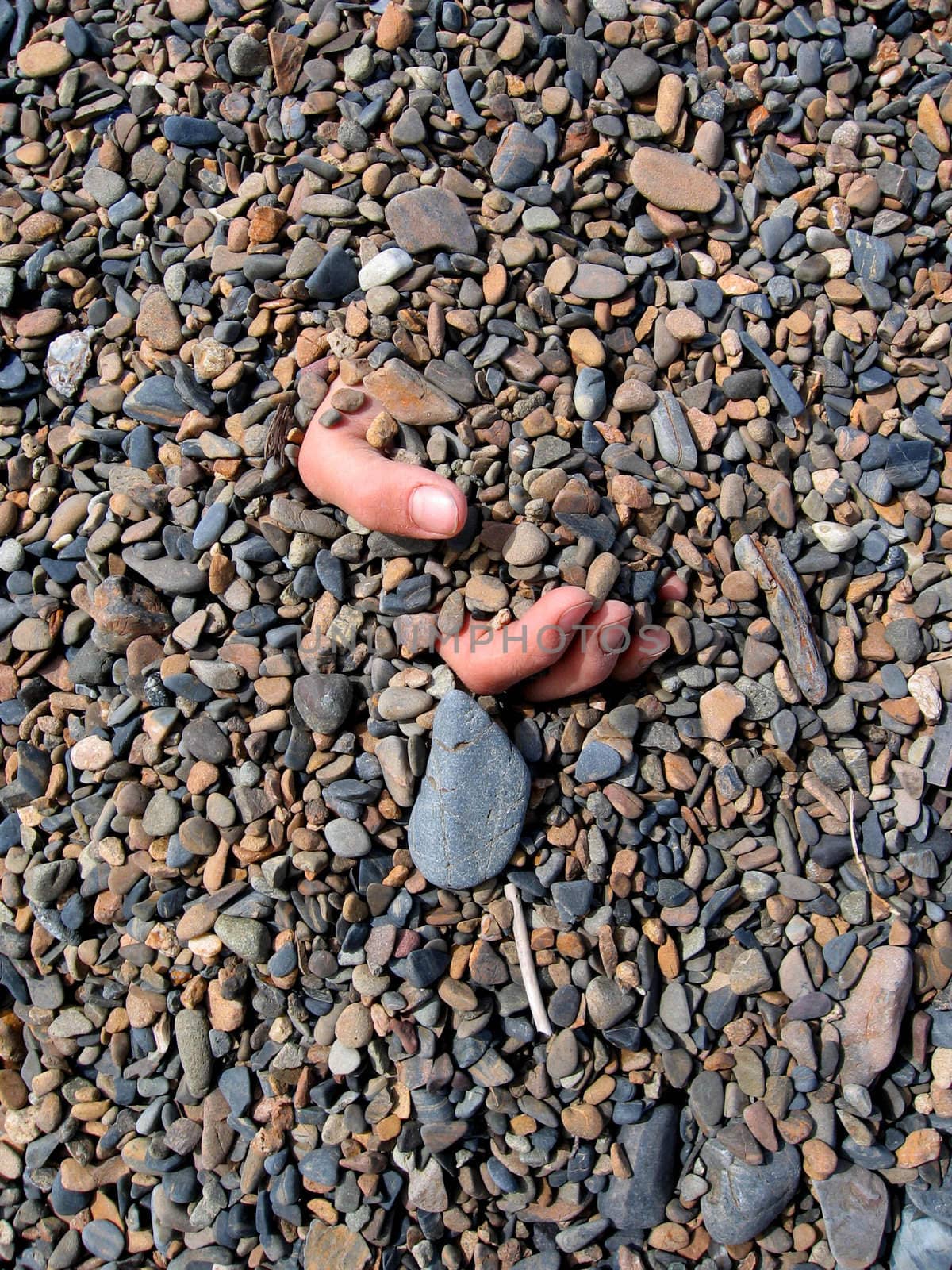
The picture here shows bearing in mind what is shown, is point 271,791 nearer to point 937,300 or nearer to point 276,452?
point 276,452

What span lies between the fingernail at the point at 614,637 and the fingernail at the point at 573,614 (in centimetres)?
6

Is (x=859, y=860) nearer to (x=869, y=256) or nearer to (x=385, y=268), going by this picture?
(x=869, y=256)

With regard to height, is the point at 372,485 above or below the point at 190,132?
below

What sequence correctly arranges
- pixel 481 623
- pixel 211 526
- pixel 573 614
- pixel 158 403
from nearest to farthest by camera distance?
pixel 573 614, pixel 481 623, pixel 211 526, pixel 158 403

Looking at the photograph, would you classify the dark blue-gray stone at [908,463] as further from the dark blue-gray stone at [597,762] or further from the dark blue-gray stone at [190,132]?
the dark blue-gray stone at [190,132]

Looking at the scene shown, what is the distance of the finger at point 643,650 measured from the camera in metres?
1.84

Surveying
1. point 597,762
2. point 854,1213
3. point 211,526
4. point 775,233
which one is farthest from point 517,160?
point 854,1213

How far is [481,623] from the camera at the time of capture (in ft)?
5.94

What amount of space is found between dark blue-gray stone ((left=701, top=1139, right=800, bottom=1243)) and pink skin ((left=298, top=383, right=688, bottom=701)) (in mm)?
938

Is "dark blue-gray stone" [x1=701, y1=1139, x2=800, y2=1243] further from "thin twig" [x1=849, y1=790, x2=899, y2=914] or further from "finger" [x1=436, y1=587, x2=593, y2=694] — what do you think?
"finger" [x1=436, y1=587, x2=593, y2=694]

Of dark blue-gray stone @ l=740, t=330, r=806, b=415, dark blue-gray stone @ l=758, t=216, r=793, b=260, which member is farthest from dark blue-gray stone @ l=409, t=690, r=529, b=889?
dark blue-gray stone @ l=758, t=216, r=793, b=260

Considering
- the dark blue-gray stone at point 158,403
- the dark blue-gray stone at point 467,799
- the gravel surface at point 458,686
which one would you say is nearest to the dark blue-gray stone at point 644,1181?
the gravel surface at point 458,686

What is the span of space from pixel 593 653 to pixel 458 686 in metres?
0.27

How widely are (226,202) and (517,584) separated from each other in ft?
3.96
